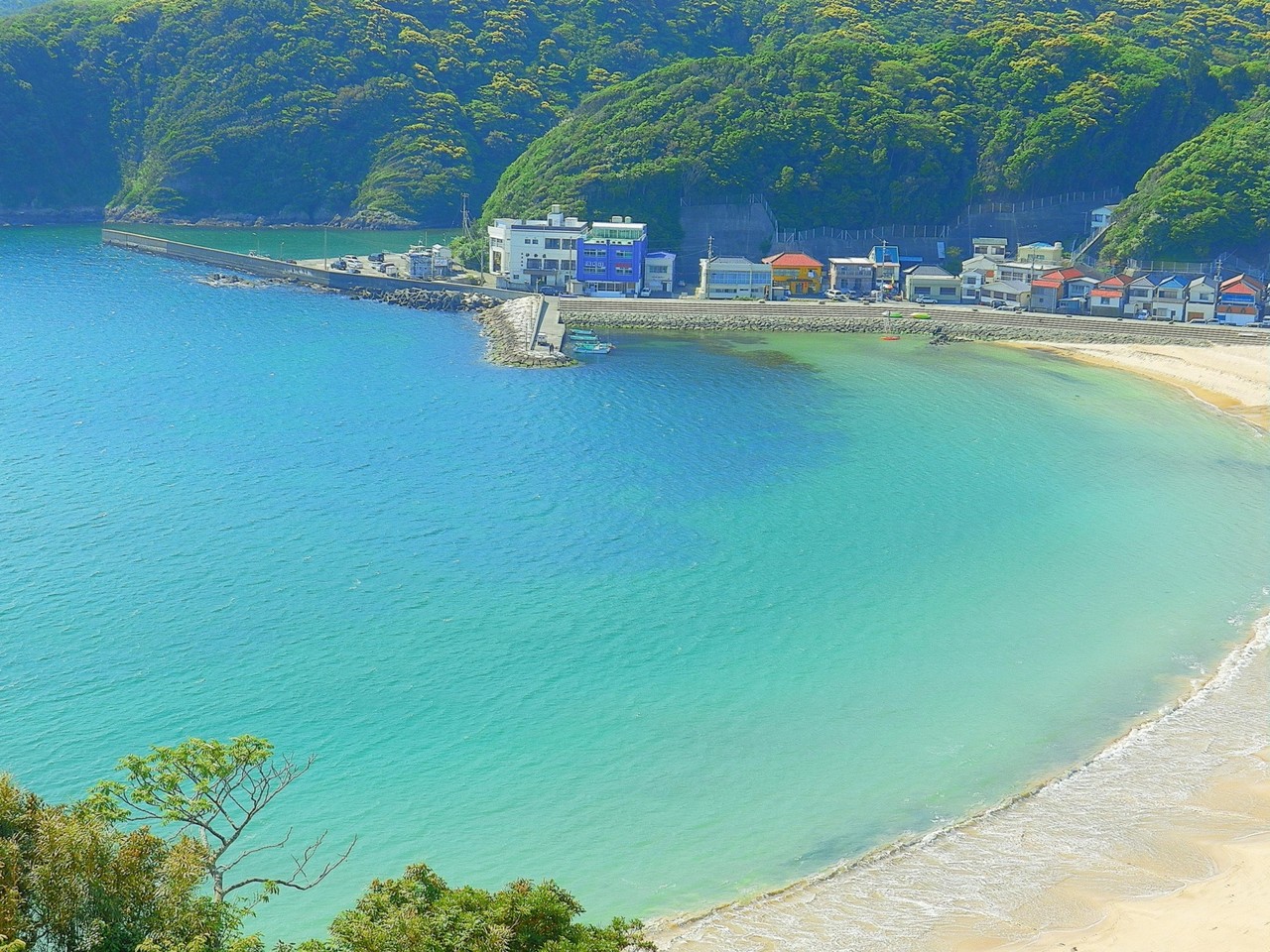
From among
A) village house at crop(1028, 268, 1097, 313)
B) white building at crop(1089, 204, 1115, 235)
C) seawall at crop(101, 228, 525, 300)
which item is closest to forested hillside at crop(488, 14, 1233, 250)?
white building at crop(1089, 204, 1115, 235)

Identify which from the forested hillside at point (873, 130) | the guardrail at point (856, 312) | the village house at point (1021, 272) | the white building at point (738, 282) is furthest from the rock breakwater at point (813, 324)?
the forested hillside at point (873, 130)

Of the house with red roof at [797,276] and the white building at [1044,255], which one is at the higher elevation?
the white building at [1044,255]

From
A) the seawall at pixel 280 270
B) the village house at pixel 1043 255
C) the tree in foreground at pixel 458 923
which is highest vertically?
the village house at pixel 1043 255

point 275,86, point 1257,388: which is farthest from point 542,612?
point 275,86

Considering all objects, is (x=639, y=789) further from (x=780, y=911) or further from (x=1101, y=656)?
(x=1101, y=656)

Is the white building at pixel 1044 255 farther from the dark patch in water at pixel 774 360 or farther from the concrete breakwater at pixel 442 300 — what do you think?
the concrete breakwater at pixel 442 300

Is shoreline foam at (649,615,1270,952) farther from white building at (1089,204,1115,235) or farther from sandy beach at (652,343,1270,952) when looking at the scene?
white building at (1089,204,1115,235)
